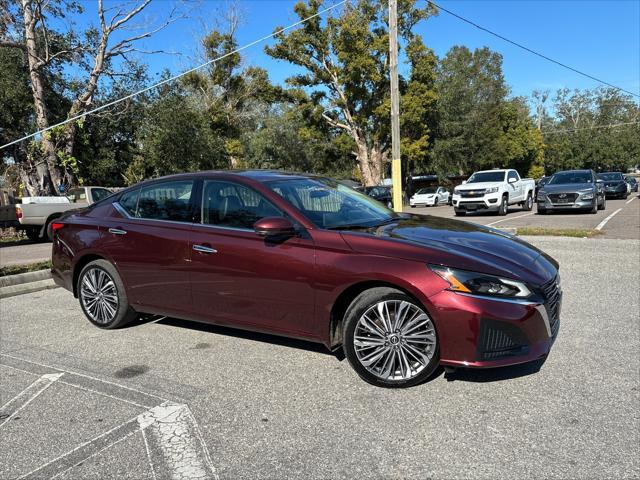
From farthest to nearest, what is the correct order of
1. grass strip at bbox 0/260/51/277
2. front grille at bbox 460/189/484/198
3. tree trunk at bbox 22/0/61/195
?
tree trunk at bbox 22/0/61/195 → front grille at bbox 460/189/484/198 → grass strip at bbox 0/260/51/277

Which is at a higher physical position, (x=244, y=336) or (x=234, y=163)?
(x=234, y=163)

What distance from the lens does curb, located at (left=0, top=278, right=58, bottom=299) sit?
6988 millimetres

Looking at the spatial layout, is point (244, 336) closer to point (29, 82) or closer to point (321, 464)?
point (321, 464)

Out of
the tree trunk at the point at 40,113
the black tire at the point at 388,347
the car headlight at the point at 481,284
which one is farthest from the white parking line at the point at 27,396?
the tree trunk at the point at 40,113

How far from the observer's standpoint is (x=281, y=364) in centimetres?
402

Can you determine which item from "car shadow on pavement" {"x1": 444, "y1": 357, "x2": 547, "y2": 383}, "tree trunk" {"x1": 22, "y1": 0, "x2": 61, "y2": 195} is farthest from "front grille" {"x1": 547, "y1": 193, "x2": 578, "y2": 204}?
"tree trunk" {"x1": 22, "y1": 0, "x2": 61, "y2": 195}

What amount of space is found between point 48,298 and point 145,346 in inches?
120

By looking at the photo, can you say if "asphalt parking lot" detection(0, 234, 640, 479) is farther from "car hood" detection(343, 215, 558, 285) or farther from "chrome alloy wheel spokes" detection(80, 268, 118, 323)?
"car hood" detection(343, 215, 558, 285)

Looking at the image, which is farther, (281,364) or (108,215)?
(108,215)

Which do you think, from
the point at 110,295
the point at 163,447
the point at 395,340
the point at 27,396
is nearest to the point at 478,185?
the point at 110,295

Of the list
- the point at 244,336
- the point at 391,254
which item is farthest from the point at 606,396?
the point at 244,336

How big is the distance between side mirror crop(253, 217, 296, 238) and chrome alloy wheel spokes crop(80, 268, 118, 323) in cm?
207

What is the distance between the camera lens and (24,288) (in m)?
7.21

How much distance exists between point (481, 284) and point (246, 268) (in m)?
1.81
